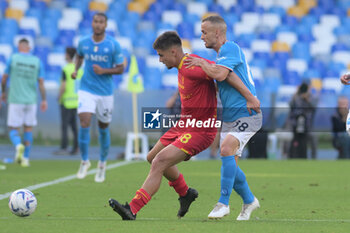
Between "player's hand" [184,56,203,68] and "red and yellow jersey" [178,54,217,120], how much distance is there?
1.4 inches

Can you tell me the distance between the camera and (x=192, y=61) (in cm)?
657

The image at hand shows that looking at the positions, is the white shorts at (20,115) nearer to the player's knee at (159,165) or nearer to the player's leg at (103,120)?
the player's leg at (103,120)

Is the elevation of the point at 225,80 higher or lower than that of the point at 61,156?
higher

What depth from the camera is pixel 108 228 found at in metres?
5.95

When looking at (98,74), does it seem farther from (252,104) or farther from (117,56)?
(252,104)

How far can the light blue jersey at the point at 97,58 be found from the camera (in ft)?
35.7

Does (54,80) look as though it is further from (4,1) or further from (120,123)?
(4,1)

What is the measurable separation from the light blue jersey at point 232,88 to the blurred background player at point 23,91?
26.5ft

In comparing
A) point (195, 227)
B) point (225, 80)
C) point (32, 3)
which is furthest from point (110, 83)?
point (32, 3)

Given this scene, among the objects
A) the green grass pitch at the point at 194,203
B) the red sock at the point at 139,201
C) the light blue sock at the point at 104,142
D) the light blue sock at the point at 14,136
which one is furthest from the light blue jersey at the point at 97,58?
the red sock at the point at 139,201

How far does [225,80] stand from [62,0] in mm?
19331

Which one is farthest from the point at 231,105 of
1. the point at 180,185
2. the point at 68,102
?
the point at 68,102

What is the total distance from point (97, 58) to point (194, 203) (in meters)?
3.30

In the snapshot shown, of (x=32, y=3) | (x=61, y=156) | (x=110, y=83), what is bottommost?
(x=61, y=156)
